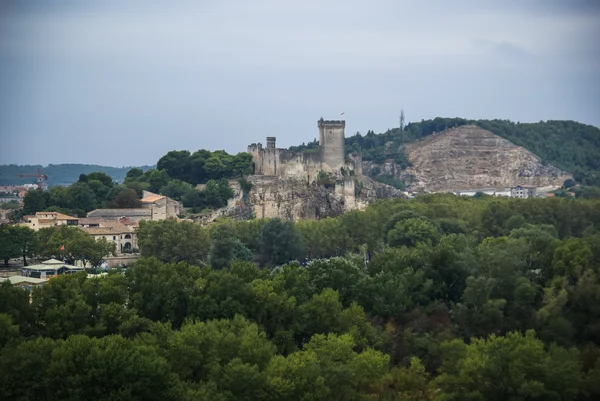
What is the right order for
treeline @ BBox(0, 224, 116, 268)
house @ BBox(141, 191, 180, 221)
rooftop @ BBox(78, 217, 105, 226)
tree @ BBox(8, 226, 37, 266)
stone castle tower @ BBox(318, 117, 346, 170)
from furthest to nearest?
stone castle tower @ BBox(318, 117, 346, 170) < house @ BBox(141, 191, 180, 221) < rooftop @ BBox(78, 217, 105, 226) < tree @ BBox(8, 226, 37, 266) < treeline @ BBox(0, 224, 116, 268)

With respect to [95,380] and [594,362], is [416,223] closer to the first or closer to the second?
[594,362]

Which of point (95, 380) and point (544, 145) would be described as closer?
point (95, 380)

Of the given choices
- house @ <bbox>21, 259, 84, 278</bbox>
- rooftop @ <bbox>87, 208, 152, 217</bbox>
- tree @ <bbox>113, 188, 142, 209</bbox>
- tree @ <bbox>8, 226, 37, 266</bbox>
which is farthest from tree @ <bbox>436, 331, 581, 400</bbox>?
tree @ <bbox>113, 188, 142, 209</bbox>

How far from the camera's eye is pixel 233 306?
42750 millimetres

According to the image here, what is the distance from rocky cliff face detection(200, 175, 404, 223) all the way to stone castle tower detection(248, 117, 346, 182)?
7.03 feet

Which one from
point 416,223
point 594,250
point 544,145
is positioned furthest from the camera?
point 544,145

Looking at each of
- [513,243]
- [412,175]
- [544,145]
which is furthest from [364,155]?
[513,243]

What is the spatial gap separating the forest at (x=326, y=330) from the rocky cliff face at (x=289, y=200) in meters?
30.0

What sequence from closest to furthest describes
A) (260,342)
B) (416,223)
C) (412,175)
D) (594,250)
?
(260,342), (594,250), (416,223), (412,175)

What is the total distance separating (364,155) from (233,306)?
134 m

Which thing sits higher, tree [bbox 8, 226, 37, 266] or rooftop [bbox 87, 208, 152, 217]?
rooftop [bbox 87, 208, 152, 217]

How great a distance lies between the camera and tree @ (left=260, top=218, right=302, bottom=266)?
6888 centimetres

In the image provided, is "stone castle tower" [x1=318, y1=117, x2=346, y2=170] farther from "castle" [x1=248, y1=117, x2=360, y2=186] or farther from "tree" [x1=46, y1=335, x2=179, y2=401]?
"tree" [x1=46, y1=335, x2=179, y2=401]

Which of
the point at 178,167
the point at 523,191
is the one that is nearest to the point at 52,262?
the point at 178,167
